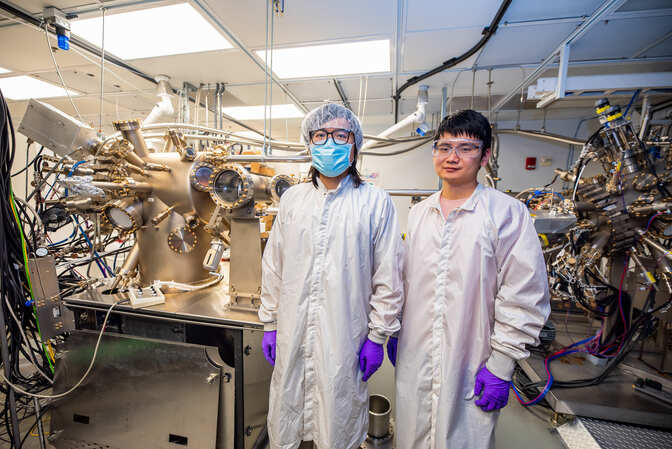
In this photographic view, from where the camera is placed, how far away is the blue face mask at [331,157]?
3.34ft

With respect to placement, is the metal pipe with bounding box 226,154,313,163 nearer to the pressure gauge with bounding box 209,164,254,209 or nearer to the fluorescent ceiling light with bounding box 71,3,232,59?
the pressure gauge with bounding box 209,164,254,209

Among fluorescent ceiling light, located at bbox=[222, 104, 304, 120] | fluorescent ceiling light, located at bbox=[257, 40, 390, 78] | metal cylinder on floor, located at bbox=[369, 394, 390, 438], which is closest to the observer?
metal cylinder on floor, located at bbox=[369, 394, 390, 438]

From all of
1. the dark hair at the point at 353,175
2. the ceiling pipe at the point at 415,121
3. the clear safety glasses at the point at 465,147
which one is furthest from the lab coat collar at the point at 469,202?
the ceiling pipe at the point at 415,121

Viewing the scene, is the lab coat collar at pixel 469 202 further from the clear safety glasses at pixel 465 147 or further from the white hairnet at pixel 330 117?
the white hairnet at pixel 330 117

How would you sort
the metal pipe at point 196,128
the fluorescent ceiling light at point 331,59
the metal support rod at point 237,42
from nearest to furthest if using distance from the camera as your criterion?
the metal support rod at point 237,42, the metal pipe at point 196,128, the fluorescent ceiling light at point 331,59

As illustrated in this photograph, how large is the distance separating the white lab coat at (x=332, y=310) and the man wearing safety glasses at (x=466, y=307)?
5.4 inches

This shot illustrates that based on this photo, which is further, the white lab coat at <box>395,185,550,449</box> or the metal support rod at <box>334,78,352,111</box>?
the metal support rod at <box>334,78,352,111</box>

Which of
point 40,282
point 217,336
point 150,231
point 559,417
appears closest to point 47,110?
point 150,231

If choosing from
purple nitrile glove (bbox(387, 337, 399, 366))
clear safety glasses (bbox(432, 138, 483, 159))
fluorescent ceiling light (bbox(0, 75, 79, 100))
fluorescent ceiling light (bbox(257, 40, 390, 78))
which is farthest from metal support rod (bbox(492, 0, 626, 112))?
fluorescent ceiling light (bbox(0, 75, 79, 100))

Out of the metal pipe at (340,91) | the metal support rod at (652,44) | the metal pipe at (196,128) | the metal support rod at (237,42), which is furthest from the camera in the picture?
the metal pipe at (340,91)

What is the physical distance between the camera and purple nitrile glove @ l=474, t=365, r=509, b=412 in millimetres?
876

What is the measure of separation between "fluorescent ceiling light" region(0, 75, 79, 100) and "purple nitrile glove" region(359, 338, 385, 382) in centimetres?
386

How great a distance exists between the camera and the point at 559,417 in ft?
5.19

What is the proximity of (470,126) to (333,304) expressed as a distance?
832 millimetres
